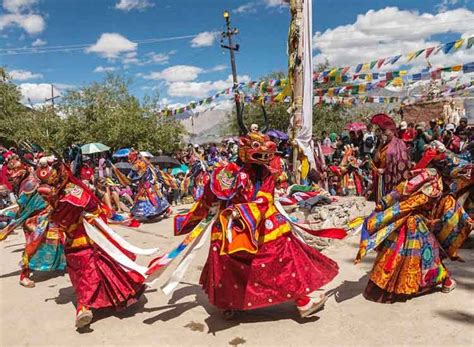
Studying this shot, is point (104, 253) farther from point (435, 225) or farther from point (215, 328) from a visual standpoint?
point (435, 225)

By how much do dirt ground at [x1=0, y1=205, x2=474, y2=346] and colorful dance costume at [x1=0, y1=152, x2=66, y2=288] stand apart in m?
0.50

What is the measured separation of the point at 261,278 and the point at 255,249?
291 mm

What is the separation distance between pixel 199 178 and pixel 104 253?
673 centimetres

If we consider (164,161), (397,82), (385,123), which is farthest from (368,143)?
(385,123)

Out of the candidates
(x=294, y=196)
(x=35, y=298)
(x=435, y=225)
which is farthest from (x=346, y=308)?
(x=35, y=298)

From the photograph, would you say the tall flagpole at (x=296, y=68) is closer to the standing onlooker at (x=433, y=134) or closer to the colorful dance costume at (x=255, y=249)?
the standing onlooker at (x=433, y=134)

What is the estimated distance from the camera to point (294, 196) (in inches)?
278

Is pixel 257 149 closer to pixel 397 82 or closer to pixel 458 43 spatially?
pixel 458 43

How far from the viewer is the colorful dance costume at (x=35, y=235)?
18.4 ft

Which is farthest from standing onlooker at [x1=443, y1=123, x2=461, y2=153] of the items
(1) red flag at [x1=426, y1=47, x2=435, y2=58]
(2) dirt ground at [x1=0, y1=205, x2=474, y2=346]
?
(2) dirt ground at [x1=0, y1=205, x2=474, y2=346]

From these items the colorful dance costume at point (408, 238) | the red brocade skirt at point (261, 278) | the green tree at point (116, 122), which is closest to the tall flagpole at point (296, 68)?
the colorful dance costume at point (408, 238)

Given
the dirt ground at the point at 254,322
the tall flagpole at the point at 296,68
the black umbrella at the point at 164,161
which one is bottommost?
the dirt ground at the point at 254,322

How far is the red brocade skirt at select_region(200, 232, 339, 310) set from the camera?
3.86m

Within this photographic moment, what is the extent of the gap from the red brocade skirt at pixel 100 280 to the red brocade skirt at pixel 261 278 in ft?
3.11
